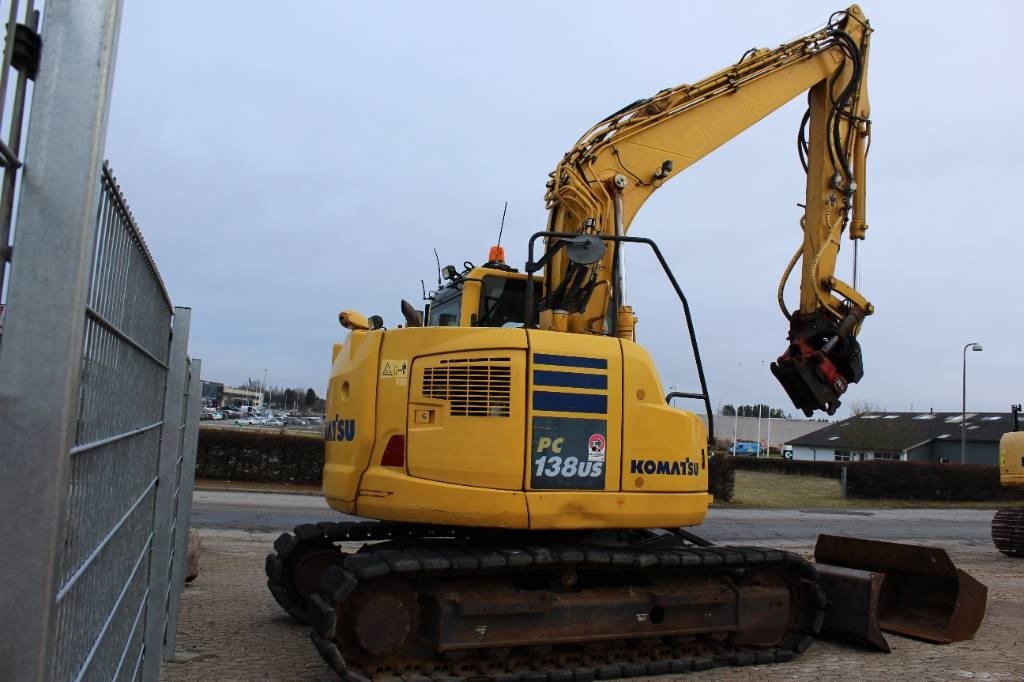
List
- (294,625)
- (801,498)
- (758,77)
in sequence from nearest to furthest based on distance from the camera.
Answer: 1. (294,625)
2. (758,77)
3. (801,498)

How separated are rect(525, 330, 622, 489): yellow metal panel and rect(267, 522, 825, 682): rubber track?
53 cm

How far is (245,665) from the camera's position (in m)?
6.09

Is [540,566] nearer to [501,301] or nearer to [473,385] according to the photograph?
[473,385]

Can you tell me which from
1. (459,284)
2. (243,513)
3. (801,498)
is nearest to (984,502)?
(801,498)

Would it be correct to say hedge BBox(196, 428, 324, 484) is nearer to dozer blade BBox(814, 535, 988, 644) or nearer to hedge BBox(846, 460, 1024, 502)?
dozer blade BBox(814, 535, 988, 644)

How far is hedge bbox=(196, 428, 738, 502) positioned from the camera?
23.7m

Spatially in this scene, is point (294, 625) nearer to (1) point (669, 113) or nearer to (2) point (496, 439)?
(2) point (496, 439)

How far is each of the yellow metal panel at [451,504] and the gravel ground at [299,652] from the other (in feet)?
4.34

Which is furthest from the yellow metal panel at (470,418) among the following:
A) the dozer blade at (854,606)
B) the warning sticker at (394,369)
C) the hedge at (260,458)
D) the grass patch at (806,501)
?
the grass patch at (806,501)

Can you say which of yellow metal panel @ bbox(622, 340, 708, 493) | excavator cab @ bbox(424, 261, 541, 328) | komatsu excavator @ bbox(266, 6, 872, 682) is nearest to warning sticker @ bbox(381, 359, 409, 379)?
komatsu excavator @ bbox(266, 6, 872, 682)

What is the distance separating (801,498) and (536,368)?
2596 centimetres

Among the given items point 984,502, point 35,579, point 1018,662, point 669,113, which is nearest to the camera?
point 35,579

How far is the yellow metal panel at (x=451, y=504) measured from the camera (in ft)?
19.1

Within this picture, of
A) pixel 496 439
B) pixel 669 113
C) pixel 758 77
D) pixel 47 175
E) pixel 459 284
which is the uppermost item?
pixel 758 77
